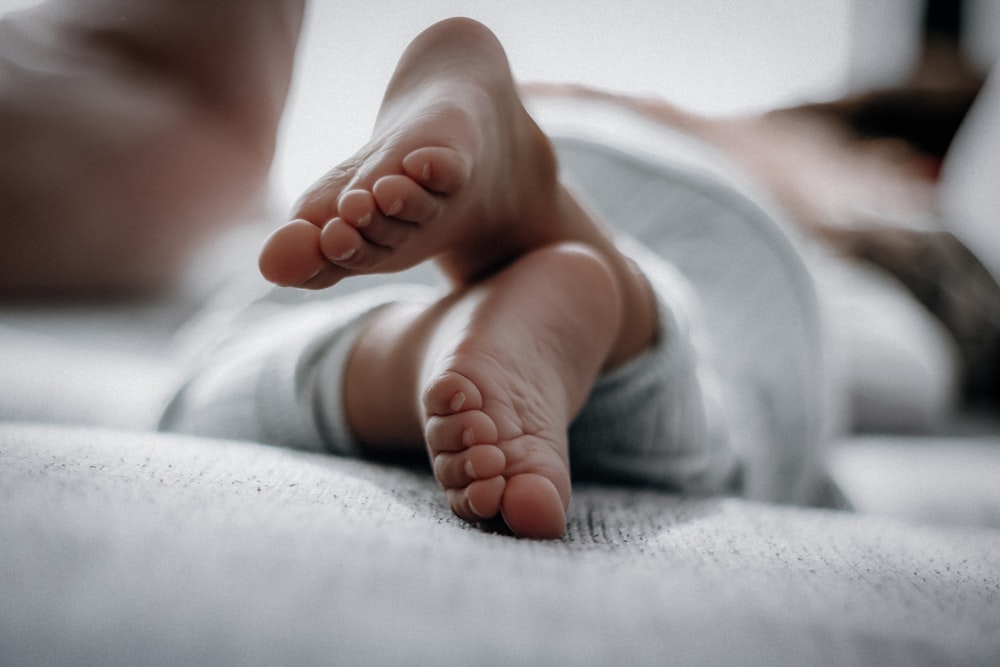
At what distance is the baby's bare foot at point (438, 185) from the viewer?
0.24 metres

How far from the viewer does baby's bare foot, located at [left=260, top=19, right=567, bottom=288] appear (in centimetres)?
24

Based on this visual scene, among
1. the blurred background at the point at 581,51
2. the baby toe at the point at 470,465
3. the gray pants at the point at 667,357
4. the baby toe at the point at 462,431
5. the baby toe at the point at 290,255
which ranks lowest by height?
the gray pants at the point at 667,357

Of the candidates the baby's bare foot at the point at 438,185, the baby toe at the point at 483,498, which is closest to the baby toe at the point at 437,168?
the baby's bare foot at the point at 438,185

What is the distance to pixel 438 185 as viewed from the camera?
259 mm

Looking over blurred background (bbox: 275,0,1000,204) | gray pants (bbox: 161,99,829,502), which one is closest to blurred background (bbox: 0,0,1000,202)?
blurred background (bbox: 275,0,1000,204)

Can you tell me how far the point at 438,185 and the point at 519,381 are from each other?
81 millimetres

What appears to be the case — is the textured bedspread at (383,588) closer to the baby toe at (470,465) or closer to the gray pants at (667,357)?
the baby toe at (470,465)

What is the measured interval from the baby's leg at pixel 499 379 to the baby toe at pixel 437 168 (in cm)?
6

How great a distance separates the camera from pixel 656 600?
18cm

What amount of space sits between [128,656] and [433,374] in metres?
0.14

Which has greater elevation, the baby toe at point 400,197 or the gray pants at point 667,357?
the baby toe at point 400,197

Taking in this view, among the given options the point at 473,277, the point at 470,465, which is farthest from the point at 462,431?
the point at 473,277

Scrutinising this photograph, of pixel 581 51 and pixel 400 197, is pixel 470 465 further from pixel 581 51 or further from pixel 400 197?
pixel 581 51

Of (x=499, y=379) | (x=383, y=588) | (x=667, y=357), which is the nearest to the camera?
(x=383, y=588)
